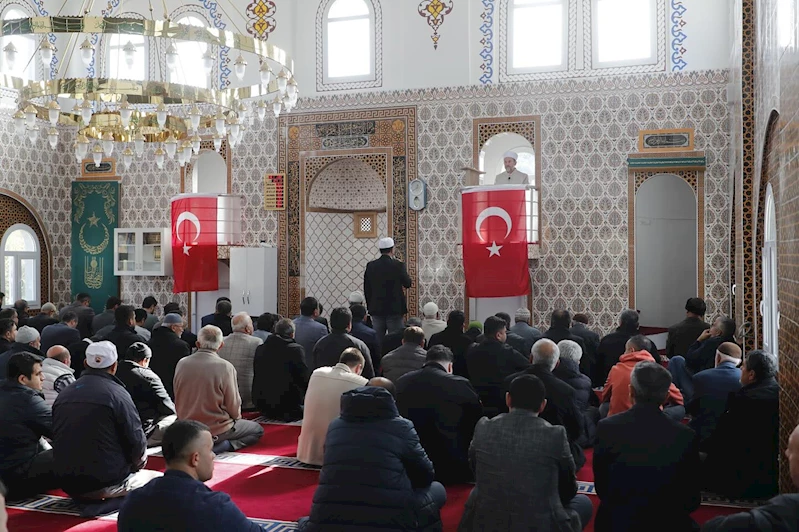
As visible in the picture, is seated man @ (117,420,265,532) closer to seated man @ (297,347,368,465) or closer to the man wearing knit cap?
seated man @ (297,347,368,465)

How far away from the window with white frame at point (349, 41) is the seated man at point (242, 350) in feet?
15.6

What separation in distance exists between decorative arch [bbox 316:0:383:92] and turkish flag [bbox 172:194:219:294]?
6.72 ft

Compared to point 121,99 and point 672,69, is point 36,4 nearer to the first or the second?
point 121,99

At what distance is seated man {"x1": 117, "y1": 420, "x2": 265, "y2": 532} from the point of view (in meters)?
2.38

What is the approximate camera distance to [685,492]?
2.94 metres

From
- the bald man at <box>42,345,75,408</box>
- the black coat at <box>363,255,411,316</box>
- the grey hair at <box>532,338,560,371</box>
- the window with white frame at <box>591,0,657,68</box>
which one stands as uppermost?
the window with white frame at <box>591,0,657,68</box>

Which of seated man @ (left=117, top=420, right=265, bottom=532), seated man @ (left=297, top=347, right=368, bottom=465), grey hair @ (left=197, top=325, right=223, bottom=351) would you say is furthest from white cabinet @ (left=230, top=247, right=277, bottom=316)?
seated man @ (left=117, top=420, right=265, bottom=532)

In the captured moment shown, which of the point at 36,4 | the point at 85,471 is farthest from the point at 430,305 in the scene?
the point at 36,4

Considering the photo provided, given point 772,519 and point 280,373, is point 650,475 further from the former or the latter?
point 280,373

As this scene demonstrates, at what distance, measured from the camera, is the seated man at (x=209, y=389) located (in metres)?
4.91

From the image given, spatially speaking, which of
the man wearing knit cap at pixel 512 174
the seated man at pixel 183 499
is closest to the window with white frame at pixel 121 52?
the man wearing knit cap at pixel 512 174

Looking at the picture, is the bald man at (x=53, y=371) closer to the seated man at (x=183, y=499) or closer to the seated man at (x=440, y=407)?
the seated man at (x=440, y=407)

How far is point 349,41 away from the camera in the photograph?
10.1 m

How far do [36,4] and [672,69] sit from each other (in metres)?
8.22
